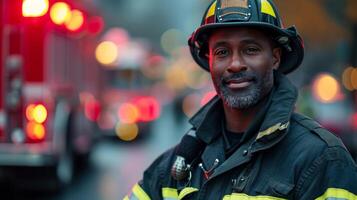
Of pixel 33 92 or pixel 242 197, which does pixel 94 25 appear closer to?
pixel 33 92

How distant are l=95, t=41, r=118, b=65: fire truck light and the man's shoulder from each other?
1228 centimetres

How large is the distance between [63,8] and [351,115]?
497 cm

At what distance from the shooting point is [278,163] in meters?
2.24

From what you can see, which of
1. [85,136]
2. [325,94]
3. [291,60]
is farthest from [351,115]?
[291,60]

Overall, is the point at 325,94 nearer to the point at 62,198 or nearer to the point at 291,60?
the point at 62,198

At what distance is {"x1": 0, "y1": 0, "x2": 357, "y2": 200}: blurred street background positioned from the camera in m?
8.75

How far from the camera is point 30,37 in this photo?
8.84 metres

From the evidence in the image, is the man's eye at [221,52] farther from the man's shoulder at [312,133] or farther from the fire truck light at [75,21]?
the fire truck light at [75,21]

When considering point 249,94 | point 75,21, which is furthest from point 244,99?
point 75,21

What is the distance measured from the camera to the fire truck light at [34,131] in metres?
8.66

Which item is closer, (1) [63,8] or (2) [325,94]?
(1) [63,8]

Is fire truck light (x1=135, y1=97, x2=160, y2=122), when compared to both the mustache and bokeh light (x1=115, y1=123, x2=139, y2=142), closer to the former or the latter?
bokeh light (x1=115, y1=123, x2=139, y2=142)

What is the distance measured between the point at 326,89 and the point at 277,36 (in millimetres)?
9720

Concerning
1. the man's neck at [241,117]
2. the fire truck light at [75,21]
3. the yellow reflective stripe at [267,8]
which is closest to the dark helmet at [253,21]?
the yellow reflective stripe at [267,8]
